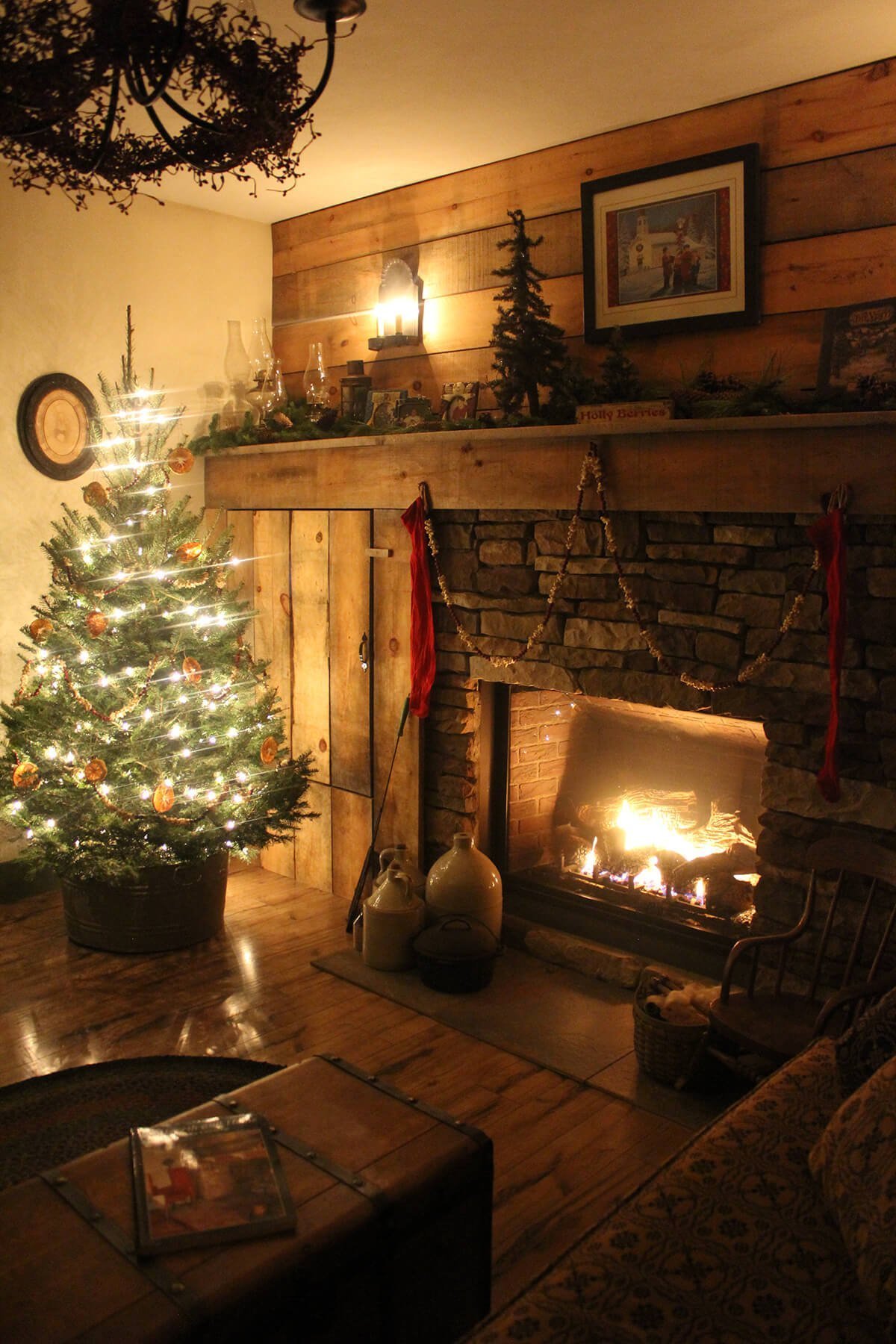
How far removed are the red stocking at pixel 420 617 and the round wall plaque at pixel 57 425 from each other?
1.25 metres

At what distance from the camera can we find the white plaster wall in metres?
4.02

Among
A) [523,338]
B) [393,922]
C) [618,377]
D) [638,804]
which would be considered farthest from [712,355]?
[393,922]

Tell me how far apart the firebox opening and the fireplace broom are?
1.30 feet

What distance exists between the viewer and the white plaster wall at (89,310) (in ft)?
13.2

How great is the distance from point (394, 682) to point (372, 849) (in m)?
0.63

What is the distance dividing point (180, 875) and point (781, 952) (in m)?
2.07

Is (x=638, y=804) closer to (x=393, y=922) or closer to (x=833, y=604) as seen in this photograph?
(x=393, y=922)

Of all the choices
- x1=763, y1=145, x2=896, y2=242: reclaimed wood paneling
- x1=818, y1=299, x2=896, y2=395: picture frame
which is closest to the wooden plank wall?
x1=763, y1=145, x2=896, y2=242: reclaimed wood paneling

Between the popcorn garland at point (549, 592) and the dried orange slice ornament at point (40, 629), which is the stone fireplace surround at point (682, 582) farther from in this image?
the dried orange slice ornament at point (40, 629)

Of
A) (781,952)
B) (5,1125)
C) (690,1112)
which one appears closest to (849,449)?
(781,952)

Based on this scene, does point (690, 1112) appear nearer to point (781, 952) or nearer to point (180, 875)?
point (781, 952)

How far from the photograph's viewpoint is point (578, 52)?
116 inches

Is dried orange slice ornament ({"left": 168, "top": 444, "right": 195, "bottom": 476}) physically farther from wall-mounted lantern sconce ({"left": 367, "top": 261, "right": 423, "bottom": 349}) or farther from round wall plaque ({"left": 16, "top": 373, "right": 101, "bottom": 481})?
wall-mounted lantern sconce ({"left": 367, "top": 261, "right": 423, "bottom": 349})

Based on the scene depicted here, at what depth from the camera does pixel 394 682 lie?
13.3 feet
